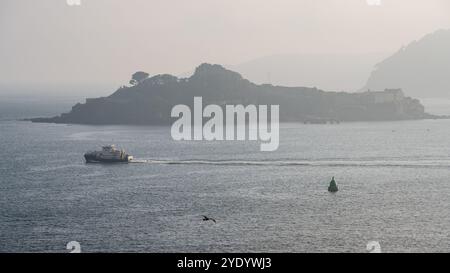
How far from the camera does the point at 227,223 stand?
158ft

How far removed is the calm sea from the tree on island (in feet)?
252

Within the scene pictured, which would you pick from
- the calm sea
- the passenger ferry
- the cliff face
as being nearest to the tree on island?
the cliff face

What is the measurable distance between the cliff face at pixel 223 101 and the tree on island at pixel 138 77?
2.02 meters

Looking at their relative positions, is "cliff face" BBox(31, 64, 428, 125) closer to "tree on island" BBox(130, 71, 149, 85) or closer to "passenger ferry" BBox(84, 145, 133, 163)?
"tree on island" BBox(130, 71, 149, 85)

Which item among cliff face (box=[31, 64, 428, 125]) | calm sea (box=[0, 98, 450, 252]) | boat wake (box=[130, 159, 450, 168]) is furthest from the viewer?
cliff face (box=[31, 64, 428, 125])

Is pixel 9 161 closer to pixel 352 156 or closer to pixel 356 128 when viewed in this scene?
pixel 352 156

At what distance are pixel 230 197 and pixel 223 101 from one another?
360ft

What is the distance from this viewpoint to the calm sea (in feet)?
143

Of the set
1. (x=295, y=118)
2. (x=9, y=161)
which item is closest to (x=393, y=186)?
(x=9, y=161)

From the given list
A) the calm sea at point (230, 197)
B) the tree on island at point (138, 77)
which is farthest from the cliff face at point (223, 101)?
the calm sea at point (230, 197)

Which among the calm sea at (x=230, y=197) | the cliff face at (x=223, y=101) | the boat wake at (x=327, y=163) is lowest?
the calm sea at (x=230, y=197)

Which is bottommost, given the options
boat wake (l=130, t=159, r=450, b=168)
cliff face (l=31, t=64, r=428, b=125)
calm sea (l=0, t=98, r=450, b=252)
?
calm sea (l=0, t=98, r=450, b=252)

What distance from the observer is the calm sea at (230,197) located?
43.6m

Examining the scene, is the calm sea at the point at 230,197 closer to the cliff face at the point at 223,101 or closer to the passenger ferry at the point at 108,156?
the passenger ferry at the point at 108,156
